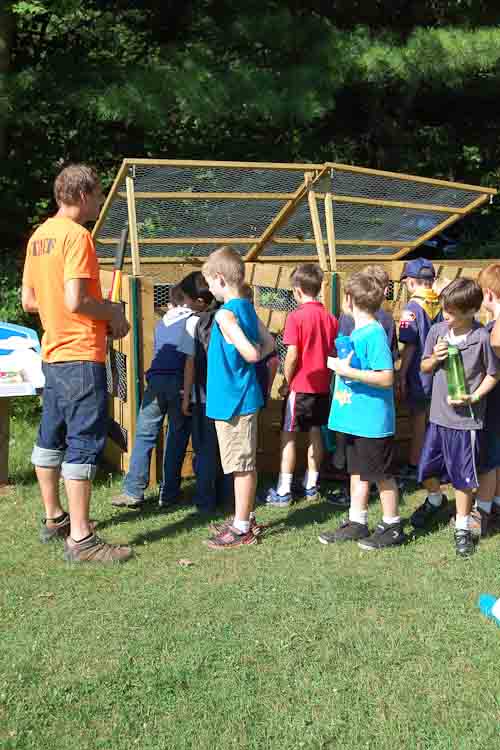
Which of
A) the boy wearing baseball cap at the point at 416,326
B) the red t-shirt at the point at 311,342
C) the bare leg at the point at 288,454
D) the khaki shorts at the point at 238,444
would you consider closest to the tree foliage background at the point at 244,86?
the boy wearing baseball cap at the point at 416,326

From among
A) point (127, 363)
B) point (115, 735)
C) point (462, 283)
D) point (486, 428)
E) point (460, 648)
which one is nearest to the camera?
point (115, 735)

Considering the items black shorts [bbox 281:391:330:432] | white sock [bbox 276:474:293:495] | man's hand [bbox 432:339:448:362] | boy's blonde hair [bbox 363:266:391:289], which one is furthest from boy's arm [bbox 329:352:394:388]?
white sock [bbox 276:474:293:495]

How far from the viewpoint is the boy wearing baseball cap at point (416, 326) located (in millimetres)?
5992

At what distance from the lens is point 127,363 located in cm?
602

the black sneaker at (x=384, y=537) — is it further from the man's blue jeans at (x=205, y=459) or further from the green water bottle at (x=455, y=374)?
the man's blue jeans at (x=205, y=459)

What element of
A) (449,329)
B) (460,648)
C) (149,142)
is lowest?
(460,648)

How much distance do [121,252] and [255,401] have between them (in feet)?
6.95

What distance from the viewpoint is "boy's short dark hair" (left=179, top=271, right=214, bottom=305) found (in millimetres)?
5598

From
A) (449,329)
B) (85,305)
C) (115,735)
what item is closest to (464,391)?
(449,329)

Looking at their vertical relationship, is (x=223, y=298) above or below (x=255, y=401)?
above

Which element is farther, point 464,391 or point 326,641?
point 464,391

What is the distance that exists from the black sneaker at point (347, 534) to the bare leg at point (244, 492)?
0.45 m

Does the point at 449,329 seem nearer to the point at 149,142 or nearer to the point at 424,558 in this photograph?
the point at 424,558

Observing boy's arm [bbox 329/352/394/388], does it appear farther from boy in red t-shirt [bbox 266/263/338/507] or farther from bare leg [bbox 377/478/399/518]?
boy in red t-shirt [bbox 266/263/338/507]
